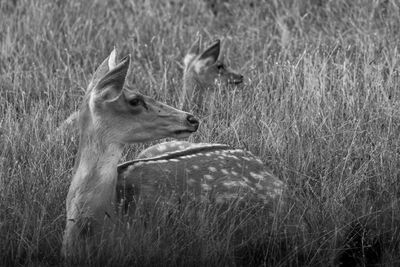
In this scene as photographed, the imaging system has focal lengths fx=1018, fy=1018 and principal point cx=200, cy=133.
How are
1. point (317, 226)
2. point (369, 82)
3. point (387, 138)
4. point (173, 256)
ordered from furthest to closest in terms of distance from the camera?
1. point (369, 82)
2. point (387, 138)
3. point (317, 226)
4. point (173, 256)

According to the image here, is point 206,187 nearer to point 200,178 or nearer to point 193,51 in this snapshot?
point 200,178

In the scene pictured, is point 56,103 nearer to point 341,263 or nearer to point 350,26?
point 341,263

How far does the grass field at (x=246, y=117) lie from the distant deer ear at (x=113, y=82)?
691 millimetres

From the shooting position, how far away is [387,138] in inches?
266

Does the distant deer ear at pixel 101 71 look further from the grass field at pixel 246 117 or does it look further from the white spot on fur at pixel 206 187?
the white spot on fur at pixel 206 187

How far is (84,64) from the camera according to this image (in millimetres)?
9156

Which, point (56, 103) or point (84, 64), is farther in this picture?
point (84, 64)

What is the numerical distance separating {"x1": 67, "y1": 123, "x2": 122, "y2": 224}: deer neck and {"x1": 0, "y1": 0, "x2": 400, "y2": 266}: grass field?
8.9 inches

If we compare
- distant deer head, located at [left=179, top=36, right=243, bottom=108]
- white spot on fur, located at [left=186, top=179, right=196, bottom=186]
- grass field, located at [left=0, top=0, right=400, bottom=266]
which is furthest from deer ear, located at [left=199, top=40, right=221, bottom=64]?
white spot on fur, located at [left=186, top=179, right=196, bottom=186]

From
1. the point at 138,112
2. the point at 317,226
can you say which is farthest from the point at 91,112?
the point at 317,226

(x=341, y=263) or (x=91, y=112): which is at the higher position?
(x=91, y=112)

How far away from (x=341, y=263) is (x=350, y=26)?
5.00 meters

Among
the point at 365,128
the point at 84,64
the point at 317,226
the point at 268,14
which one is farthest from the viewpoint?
the point at 268,14

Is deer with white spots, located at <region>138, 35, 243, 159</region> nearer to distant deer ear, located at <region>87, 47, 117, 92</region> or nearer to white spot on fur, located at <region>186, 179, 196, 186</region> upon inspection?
distant deer ear, located at <region>87, 47, 117, 92</region>
